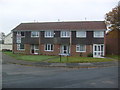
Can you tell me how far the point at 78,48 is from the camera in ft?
101

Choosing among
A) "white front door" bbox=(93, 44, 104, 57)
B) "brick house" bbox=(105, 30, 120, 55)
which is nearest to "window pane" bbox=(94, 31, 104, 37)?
"white front door" bbox=(93, 44, 104, 57)

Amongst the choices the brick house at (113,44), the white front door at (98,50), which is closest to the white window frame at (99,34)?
the white front door at (98,50)

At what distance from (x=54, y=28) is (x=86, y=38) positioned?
673 centimetres

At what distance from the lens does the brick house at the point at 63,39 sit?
97.8 ft

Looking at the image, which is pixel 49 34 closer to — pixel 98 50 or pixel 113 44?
pixel 98 50

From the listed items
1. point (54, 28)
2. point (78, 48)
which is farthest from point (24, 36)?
point (78, 48)

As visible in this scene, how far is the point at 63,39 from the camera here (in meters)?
31.4

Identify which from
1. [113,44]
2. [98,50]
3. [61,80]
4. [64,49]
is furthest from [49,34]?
[61,80]

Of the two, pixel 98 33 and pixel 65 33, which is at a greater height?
pixel 65 33

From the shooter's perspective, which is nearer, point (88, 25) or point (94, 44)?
point (94, 44)

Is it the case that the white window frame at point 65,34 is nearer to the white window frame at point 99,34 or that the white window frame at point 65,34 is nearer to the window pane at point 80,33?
the window pane at point 80,33

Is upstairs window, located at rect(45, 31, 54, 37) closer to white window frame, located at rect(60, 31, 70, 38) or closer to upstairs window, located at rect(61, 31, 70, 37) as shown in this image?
white window frame, located at rect(60, 31, 70, 38)

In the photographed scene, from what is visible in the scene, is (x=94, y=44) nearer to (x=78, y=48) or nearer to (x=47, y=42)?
(x=78, y=48)

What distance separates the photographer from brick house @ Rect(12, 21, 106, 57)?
97.8 feet
